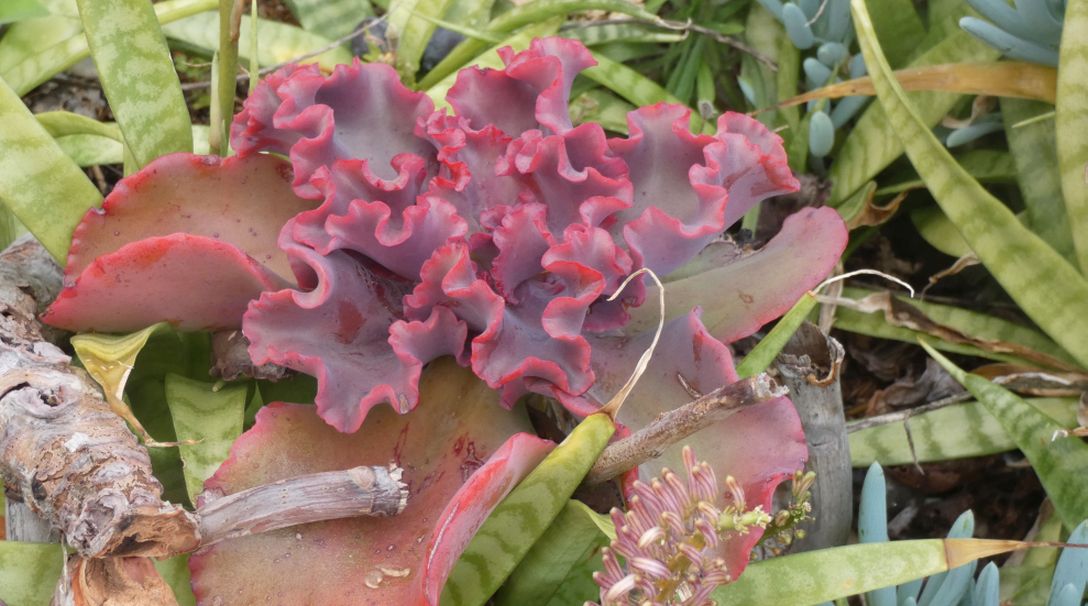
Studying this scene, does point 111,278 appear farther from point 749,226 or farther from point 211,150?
point 749,226

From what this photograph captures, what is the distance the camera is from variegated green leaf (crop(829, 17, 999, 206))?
1625mm

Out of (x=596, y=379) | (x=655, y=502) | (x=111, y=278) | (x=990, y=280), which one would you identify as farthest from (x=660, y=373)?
(x=990, y=280)

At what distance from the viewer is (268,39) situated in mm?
1738

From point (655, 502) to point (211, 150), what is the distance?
783 mm

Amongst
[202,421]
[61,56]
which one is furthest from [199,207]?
[61,56]

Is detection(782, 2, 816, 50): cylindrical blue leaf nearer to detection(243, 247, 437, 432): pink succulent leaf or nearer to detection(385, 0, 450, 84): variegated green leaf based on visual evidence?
detection(385, 0, 450, 84): variegated green leaf

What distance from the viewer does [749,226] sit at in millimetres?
1673

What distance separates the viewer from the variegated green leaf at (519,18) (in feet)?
5.30

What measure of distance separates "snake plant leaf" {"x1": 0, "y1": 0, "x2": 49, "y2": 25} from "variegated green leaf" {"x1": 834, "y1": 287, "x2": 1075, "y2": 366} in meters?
1.25

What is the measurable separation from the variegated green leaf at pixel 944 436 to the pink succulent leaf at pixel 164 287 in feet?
2.76

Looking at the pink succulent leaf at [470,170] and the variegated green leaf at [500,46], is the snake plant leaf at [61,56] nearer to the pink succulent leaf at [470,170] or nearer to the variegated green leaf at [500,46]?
the variegated green leaf at [500,46]

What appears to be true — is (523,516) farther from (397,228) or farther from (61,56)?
(61,56)

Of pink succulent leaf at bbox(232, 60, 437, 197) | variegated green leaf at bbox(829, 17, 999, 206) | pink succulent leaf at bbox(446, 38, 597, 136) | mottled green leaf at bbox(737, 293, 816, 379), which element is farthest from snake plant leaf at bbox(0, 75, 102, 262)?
variegated green leaf at bbox(829, 17, 999, 206)

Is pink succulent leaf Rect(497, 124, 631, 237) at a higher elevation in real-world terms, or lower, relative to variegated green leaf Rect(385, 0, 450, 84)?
higher
